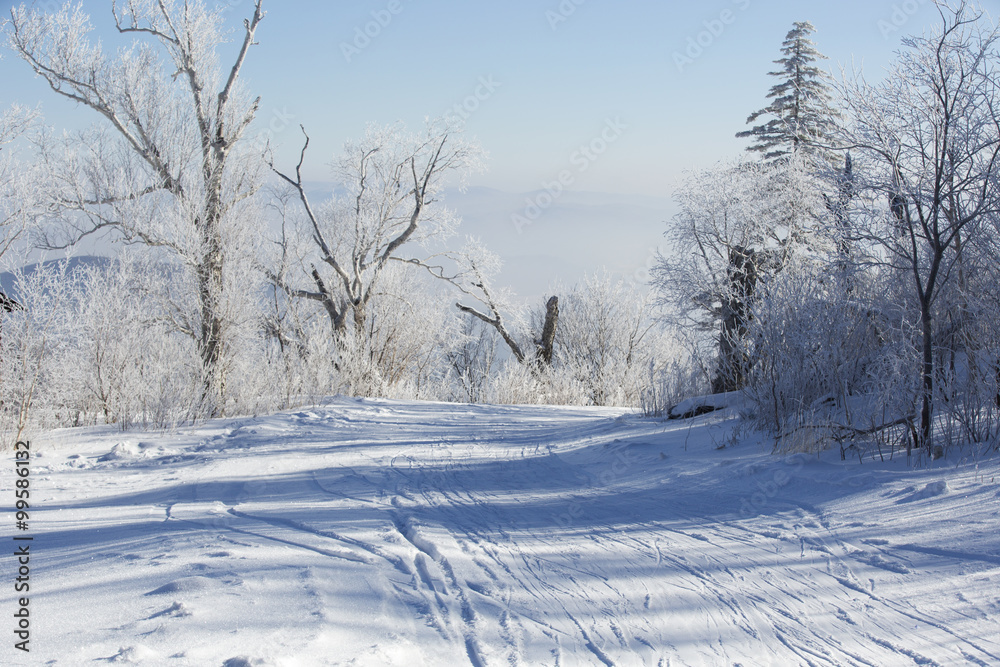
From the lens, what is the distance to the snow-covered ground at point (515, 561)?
2396mm

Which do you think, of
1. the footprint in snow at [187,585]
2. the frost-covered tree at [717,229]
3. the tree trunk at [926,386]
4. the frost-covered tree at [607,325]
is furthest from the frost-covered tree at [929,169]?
the frost-covered tree at [607,325]

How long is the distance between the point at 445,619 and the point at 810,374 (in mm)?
4774

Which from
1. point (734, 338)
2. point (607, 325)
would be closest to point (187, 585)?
point (734, 338)

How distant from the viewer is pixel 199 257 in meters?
12.5

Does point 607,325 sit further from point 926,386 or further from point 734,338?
point 926,386

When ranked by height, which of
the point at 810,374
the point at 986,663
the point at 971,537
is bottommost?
the point at 986,663

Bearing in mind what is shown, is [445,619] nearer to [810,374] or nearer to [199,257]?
[810,374]

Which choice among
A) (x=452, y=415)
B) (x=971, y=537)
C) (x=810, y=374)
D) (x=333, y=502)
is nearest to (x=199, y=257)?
(x=452, y=415)

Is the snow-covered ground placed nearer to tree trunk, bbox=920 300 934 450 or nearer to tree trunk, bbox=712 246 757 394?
tree trunk, bbox=920 300 934 450

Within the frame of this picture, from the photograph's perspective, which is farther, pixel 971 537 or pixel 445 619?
pixel 971 537

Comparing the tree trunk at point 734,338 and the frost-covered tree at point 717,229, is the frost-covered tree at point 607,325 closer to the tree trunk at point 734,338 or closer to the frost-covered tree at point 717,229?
the frost-covered tree at point 717,229

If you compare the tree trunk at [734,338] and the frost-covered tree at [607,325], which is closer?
the tree trunk at [734,338]

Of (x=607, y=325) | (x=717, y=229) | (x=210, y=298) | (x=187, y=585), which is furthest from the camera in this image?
(x=607, y=325)

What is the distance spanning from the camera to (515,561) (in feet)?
11.0
